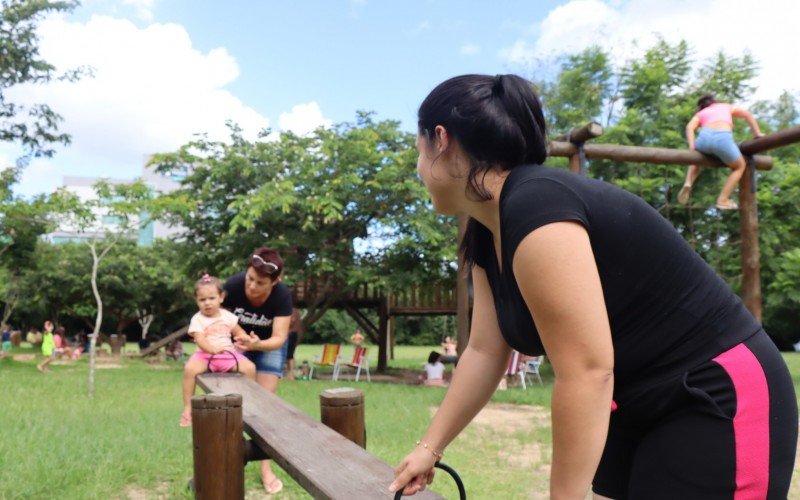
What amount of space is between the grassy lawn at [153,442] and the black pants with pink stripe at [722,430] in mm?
3338

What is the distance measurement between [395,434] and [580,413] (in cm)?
542

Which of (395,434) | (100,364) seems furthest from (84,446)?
(100,364)

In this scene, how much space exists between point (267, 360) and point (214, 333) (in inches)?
15.7

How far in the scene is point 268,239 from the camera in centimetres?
1506

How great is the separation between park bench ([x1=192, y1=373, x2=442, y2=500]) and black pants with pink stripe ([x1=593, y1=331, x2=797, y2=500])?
0.68 meters

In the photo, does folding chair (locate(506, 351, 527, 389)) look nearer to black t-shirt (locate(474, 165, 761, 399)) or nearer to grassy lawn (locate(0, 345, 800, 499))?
grassy lawn (locate(0, 345, 800, 499))

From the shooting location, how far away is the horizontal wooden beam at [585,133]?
5.48 m

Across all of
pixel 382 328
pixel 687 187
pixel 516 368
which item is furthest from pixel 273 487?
pixel 382 328

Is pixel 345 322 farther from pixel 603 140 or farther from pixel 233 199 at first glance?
pixel 603 140

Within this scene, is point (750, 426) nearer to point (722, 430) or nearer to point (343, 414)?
point (722, 430)

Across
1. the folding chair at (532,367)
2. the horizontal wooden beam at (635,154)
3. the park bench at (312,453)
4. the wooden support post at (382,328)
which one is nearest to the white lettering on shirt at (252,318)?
the park bench at (312,453)

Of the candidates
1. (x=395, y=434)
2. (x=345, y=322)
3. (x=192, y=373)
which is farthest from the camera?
(x=345, y=322)

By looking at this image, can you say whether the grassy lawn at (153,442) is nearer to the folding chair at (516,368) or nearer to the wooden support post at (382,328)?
the folding chair at (516,368)

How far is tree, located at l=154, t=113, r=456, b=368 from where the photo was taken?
14.1 metres
